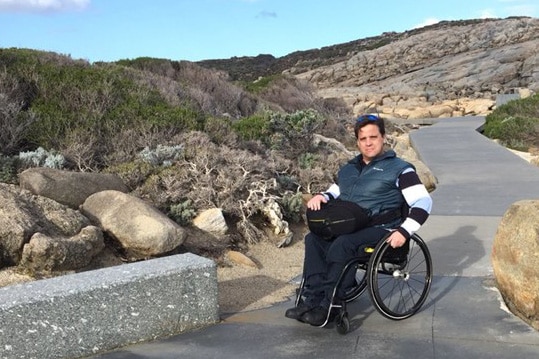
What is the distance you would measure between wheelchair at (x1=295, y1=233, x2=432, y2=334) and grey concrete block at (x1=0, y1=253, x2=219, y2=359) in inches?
29.5

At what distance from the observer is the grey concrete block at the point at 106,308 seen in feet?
11.5

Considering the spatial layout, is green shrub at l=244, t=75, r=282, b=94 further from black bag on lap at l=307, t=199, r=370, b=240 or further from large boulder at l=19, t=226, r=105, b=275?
black bag on lap at l=307, t=199, r=370, b=240

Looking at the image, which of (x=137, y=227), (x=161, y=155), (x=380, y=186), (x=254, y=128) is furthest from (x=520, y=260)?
(x=254, y=128)

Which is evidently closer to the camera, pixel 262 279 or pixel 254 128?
pixel 262 279

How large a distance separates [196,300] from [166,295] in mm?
237

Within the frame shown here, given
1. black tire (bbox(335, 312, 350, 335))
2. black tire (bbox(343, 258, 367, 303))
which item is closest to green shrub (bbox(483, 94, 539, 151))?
black tire (bbox(343, 258, 367, 303))

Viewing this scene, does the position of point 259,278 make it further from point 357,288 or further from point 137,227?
point 357,288

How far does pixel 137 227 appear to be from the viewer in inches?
219

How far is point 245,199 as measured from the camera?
7.29 metres

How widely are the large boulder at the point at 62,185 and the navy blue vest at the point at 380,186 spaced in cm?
307

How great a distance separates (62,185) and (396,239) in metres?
3.60

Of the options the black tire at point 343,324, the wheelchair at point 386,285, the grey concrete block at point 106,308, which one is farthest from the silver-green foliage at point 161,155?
the black tire at point 343,324

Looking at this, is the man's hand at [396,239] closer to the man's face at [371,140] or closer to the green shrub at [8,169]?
the man's face at [371,140]

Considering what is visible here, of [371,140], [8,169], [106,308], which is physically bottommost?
[106,308]
